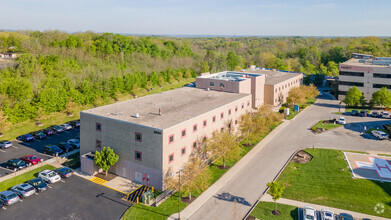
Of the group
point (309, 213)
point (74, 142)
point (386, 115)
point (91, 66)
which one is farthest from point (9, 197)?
point (386, 115)

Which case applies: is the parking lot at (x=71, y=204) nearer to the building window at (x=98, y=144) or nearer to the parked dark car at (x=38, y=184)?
the parked dark car at (x=38, y=184)

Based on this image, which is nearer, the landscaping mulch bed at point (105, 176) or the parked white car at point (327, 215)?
the parked white car at point (327, 215)

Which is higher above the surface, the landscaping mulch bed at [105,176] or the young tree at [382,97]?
the young tree at [382,97]

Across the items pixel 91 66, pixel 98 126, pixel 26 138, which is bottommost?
pixel 26 138

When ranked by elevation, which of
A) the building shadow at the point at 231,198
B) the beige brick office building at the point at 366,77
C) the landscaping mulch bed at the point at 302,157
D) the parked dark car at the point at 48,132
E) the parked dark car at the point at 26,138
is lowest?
the building shadow at the point at 231,198

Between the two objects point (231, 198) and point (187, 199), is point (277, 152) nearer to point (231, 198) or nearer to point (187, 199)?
point (231, 198)

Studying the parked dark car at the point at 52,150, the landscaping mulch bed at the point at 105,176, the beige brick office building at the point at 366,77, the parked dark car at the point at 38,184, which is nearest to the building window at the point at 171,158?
the landscaping mulch bed at the point at 105,176

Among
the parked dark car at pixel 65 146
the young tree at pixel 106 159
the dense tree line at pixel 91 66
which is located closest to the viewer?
the young tree at pixel 106 159
